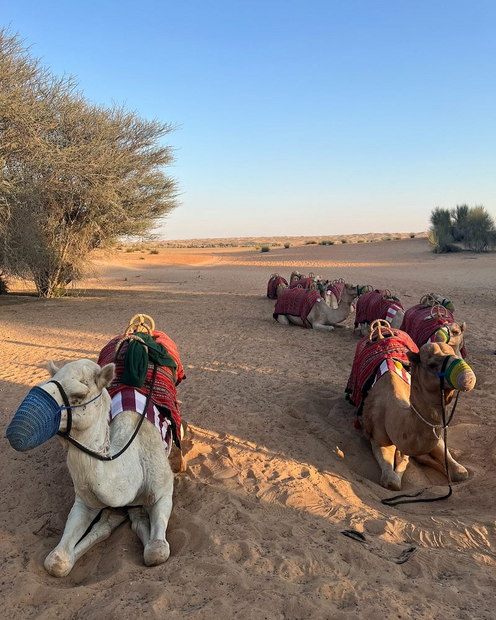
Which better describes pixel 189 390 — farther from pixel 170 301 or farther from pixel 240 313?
pixel 170 301

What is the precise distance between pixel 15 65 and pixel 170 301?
831cm

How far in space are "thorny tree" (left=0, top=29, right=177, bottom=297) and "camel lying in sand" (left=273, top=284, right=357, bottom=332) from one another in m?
7.37

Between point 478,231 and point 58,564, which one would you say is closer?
point 58,564

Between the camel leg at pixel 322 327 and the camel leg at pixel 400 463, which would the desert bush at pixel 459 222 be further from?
the camel leg at pixel 400 463

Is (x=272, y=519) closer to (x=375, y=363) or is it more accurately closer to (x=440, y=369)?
(x=440, y=369)

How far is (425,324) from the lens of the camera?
735 cm

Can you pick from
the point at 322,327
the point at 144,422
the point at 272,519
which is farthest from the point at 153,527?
the point at 322,327

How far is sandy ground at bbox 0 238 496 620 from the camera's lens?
284cm

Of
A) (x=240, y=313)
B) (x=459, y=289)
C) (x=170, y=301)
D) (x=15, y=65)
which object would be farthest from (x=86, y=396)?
(x=459, y=289)

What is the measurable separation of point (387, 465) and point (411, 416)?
732 millimetres

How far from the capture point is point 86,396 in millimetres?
3029

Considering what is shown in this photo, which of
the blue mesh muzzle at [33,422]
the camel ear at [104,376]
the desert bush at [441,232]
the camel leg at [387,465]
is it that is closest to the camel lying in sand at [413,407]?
the camel leg at [387,465]

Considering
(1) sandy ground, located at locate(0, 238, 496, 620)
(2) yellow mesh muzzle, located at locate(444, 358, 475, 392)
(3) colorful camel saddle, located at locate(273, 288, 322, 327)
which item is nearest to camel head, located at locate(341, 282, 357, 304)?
(3) colorful camel saddle, located at locate(273, 288, 322, 327)

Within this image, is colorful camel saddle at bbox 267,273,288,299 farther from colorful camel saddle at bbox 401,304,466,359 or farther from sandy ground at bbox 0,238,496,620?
colorful camel saddle at bbox 401,304,466,359
